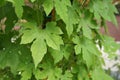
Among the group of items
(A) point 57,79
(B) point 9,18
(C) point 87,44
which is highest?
(B) point 9,18

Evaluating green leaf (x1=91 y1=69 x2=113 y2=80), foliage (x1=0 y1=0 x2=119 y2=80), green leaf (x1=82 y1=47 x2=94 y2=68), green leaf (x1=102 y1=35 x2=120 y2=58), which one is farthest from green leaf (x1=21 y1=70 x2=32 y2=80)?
green leaf (x1=102 y1=35 x2=120 y2=58)

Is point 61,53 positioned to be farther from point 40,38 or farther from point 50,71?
point 40,38

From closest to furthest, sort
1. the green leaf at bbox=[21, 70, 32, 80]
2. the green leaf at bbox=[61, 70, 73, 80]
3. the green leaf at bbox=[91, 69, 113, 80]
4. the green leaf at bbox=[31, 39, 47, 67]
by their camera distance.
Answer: the green leaf at bbox=[31, 39, 47, 67] → the green leaf at bbox=[21, 70, 32, 80] → the green leaf at bbox=[61, 70, 73, 80] → the green leaf at bbox=[91, 69, 113, 80]

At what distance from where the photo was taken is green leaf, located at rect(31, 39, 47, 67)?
2051mm

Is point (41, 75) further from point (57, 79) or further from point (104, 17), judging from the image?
point (104, 17)

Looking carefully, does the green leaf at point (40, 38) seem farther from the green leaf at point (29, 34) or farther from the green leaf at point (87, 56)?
the green leaf at point (87, 56)

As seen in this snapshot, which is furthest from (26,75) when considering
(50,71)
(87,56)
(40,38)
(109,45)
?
(109,45)

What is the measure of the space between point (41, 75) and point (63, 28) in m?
0.31

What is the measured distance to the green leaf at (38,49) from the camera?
2.05 metres

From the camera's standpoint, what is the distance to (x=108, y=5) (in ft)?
8.01

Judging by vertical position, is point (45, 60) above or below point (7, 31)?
below

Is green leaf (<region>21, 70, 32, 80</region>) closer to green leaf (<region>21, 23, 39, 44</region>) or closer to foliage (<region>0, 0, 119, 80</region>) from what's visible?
foliage (<region>0, 0, 119, 80</region>)

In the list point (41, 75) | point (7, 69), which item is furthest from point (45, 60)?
point (7, 69)

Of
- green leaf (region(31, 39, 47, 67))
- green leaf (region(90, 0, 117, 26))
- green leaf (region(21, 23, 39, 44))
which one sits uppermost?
green leaf (region(90, 0, 117, 26))
